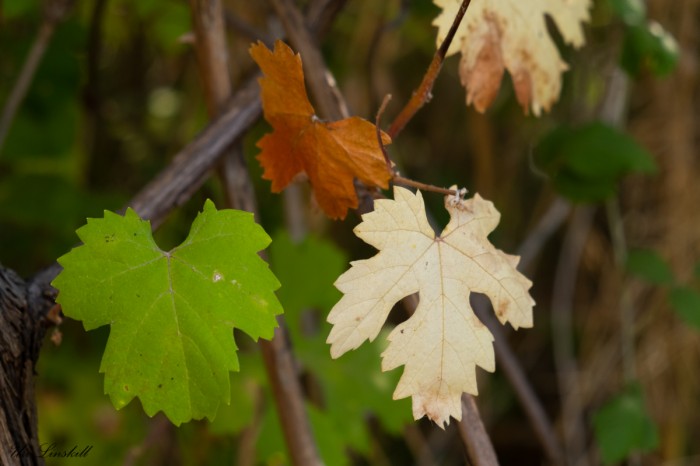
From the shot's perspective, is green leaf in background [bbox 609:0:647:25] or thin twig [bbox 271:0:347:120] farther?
green leaf in background [bbox 609:0:647:25]

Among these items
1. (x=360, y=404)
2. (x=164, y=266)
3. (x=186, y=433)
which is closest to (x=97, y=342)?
(x=186, y=433)

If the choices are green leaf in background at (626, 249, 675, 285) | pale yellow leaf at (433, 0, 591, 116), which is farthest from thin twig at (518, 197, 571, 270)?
pale yellow leaf at (433, 0, 591, 116)

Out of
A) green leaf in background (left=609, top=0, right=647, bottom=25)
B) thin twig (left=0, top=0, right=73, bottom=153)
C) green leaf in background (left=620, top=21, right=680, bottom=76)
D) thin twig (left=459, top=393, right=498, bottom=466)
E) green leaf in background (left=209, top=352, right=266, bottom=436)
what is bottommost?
green leaf in background (left=209, top=352, right=266, bottom=436)

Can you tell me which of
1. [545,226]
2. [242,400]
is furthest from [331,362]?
[545,226]

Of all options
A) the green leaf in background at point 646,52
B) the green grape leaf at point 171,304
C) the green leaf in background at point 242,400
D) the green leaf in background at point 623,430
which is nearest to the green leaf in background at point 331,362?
the green leaf in background at point 242,400

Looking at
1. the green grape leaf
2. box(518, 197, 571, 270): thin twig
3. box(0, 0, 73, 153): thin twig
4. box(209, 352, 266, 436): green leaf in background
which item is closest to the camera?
the green grape leaf

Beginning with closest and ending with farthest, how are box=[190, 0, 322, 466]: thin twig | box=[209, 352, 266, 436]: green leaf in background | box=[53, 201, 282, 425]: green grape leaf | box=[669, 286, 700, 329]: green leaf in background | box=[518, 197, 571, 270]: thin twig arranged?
box=[53, 201, 282, 425]: green grape leaf → box=[190, 0, 322, 466]: thin twig → box=[209, 352, 266, 436]: green leaf in background → box=[669, 286, 700, 329]: green leaf in background → box=[518, 197, 571, 270]: thin twig

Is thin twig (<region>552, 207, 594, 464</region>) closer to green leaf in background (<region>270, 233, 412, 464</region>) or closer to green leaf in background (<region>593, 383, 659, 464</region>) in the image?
green leaf in background (<region>593, 383, 659, 464</region>)

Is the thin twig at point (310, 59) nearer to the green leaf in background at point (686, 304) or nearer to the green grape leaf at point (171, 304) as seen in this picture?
the green grape leaf at point (171, 304)
